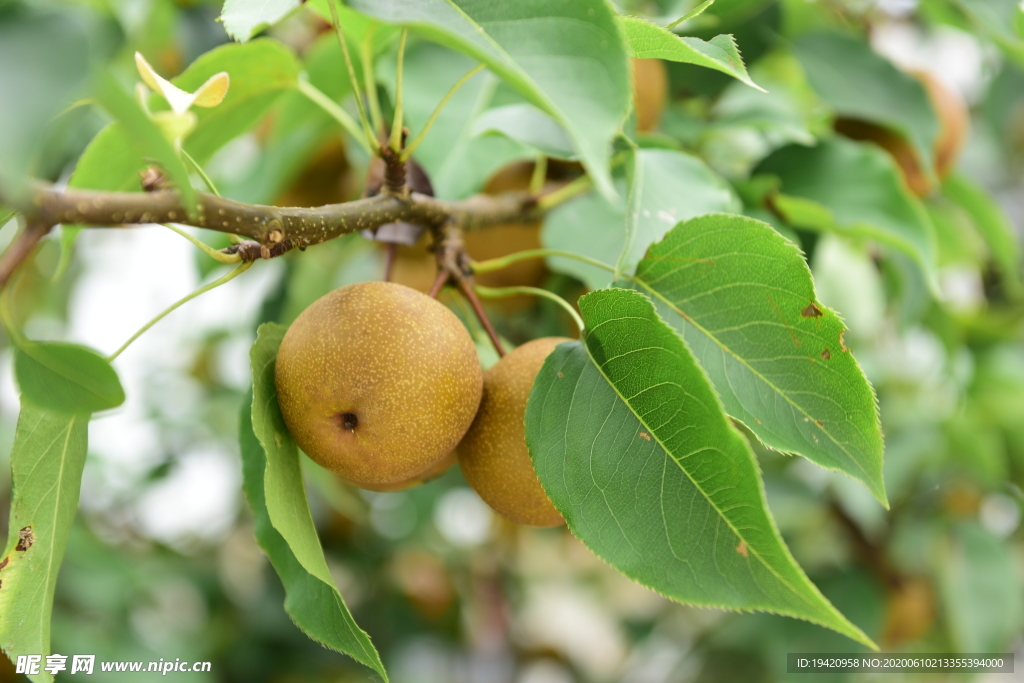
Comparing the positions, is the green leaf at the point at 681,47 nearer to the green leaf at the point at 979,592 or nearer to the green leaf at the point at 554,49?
the green leaf at the point at 554,49

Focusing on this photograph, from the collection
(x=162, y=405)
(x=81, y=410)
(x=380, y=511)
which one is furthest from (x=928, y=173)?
(x=162, y=405)

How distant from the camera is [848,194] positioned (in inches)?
32.4

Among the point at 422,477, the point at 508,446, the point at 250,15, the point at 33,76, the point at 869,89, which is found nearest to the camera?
the point at 33,76

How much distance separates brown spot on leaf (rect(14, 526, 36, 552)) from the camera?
466 mm

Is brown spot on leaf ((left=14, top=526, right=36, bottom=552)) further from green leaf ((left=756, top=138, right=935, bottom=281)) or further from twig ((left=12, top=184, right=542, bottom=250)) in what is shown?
green leaf ((left=756, top=138, right=935, bottom=281))

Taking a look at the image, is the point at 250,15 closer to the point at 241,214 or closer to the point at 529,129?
the point at 241,214

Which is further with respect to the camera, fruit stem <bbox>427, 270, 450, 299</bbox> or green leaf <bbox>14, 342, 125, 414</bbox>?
fruit stem <bbox>427, 270, 450, 299</bbox>

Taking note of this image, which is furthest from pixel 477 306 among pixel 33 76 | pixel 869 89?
pixel 869 89

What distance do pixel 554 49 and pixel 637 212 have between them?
0.74 ft

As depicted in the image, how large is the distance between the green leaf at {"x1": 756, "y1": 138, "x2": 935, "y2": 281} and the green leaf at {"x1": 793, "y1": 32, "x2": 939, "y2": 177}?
8 cm

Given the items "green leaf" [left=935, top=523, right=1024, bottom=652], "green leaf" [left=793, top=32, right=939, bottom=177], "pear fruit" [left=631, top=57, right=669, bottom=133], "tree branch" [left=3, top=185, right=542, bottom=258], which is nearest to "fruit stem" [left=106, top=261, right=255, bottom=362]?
"tree branch" [left=3, top=185, right=542, bottom=258]

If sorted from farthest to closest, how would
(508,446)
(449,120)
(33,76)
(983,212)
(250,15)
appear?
(983,212), (449,120), (508,446), (250,15), (33,76)

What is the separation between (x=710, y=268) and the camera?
1.58ft

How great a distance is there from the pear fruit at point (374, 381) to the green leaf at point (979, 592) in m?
1.07
